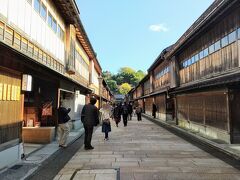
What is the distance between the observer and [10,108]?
7.41 meters

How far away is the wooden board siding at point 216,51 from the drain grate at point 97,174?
302 inches

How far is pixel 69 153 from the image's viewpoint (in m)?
9.46

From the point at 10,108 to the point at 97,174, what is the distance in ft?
10.8

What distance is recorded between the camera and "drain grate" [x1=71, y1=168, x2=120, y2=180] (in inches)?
245

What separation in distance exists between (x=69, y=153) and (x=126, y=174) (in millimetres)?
3652

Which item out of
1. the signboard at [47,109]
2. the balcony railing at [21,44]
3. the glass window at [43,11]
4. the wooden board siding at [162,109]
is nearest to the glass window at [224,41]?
the balcony railing at [21,44]

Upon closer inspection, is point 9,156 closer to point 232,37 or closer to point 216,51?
point 232,37

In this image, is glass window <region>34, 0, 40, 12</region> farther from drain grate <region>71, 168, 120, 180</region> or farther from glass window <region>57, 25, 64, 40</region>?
drain grate <region>71, 168, 120, 180</region>

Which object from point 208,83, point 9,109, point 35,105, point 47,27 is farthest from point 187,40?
point 9,109

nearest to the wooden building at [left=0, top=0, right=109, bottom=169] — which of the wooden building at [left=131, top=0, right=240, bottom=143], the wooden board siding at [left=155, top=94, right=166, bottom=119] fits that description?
the wooden building at [left=131, top=0, right=240, bottom=143]

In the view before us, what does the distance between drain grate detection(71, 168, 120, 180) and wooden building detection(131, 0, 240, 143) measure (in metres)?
5.78

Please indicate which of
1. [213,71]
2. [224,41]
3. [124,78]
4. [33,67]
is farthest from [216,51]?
[124,78]

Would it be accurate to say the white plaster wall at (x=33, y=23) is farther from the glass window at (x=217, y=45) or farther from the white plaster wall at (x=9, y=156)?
the glass window at (x=217, y=45)

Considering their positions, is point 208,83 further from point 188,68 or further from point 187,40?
point 188,68
